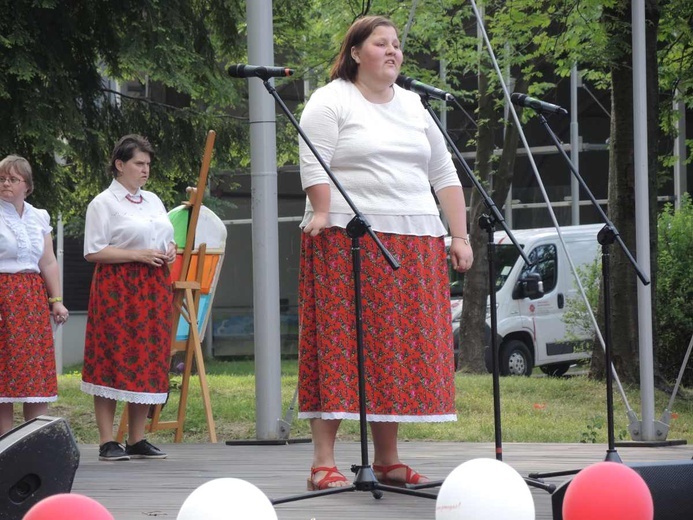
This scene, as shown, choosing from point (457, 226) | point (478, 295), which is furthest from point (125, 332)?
point (478, 295)

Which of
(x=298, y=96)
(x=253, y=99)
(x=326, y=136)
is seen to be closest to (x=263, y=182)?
(x=253, y=99)

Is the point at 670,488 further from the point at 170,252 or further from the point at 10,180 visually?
the point at 10,180

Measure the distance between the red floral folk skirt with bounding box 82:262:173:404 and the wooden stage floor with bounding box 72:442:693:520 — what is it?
428 mm

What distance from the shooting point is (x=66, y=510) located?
2934mm

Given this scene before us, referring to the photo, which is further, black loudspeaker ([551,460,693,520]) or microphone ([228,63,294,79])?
microphone ([228,63,294,79])

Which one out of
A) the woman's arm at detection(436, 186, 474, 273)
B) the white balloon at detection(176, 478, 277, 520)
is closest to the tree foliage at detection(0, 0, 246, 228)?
the woman's arm at detection(436, 186, 474, 273)

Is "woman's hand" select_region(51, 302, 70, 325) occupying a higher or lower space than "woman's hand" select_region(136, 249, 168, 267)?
lower

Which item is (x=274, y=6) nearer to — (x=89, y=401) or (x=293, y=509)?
(x=89, y=401)

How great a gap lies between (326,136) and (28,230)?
2.67m

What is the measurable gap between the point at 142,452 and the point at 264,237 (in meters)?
1.64

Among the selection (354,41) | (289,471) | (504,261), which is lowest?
(289,471)

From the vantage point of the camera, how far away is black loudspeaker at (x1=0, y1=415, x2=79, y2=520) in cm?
371

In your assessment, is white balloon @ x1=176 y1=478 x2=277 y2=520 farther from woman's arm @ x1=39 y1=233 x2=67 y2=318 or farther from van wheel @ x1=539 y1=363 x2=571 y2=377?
van wheel @ x1=539 y1=363 x2=571 y2=377

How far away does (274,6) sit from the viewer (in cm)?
1163
